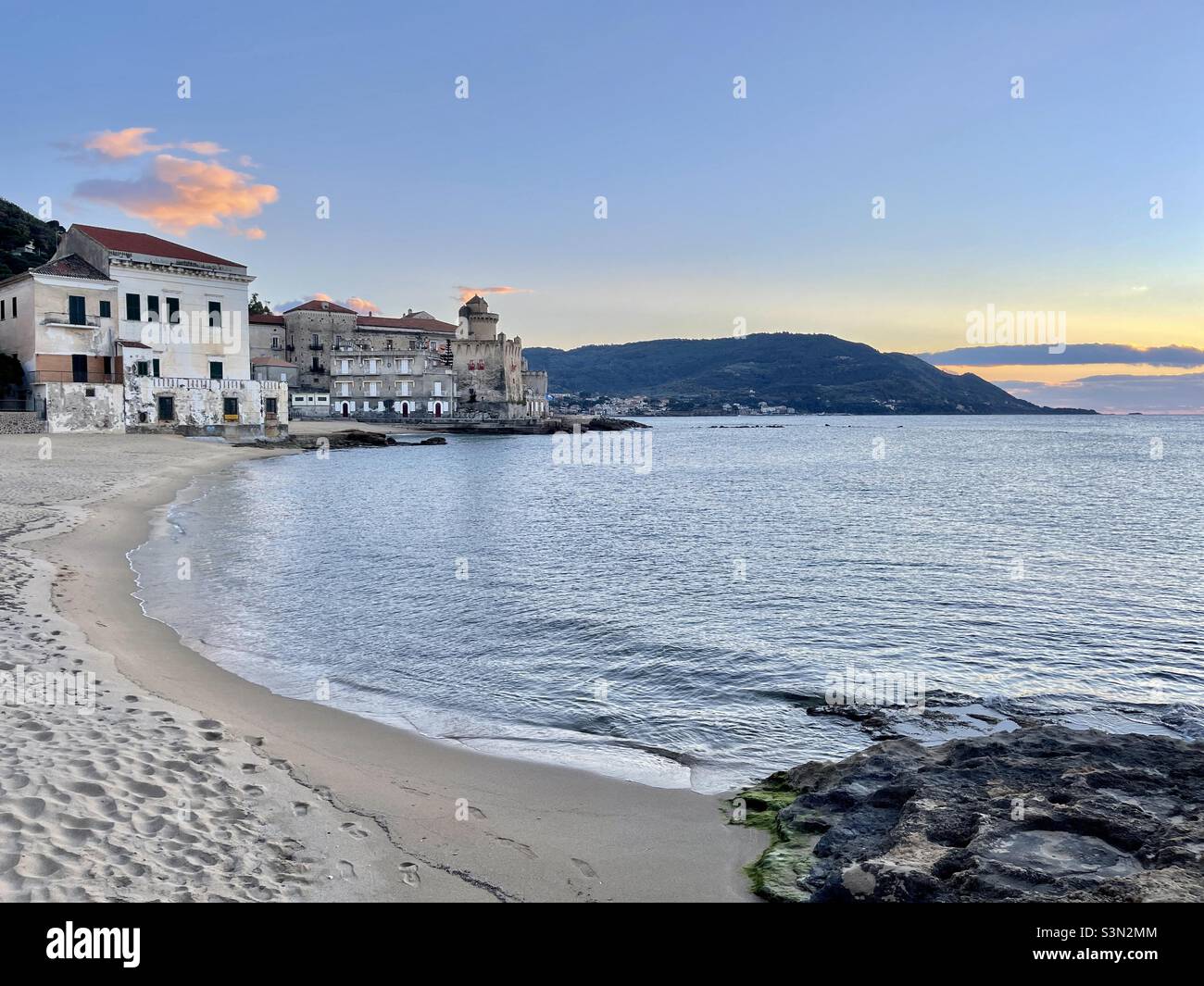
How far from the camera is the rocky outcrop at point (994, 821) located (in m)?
5.13

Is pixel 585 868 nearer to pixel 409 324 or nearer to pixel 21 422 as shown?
pixel 21 422

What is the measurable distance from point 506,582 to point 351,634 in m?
5.27

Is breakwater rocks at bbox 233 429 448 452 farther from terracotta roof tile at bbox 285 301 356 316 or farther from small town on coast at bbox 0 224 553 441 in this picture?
terracotta roof tile at bbox 285 301 356 316

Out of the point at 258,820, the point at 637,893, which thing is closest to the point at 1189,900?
the point at 637,893

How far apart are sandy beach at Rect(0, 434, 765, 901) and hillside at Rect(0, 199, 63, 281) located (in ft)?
238

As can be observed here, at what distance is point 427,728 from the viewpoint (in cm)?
966

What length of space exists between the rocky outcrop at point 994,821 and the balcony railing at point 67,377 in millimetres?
54308

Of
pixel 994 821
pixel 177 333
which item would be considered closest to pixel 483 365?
pixel 177 333

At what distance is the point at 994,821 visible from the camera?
592cm

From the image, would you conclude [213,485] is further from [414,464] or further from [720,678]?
[720,678]

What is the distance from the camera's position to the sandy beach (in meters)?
5.36

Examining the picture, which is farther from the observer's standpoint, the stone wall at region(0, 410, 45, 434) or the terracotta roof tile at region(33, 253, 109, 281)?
the terracotta roof tile at region(33, 253, 109, 281)

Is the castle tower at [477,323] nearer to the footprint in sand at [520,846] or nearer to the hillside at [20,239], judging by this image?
the hillside at [20,239]

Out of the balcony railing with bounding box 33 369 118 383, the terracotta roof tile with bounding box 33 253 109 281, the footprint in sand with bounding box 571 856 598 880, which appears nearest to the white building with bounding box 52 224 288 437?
the terracotta roof tile with bounding box 33 253 109 281
